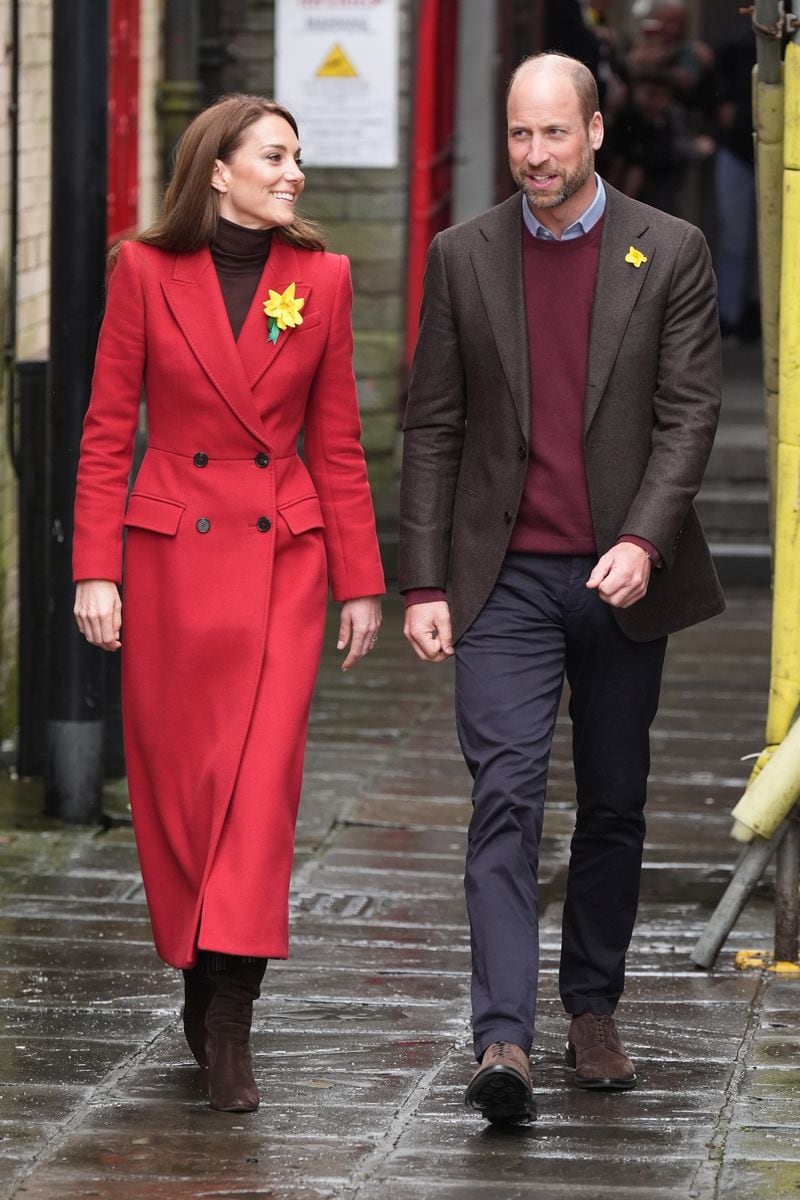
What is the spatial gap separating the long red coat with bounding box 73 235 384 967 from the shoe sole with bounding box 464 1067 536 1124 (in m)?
0.48

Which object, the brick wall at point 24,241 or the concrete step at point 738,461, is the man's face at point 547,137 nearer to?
the brick wall at point 24,241

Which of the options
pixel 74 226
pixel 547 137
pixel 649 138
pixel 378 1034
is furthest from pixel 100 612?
pixel 649 138

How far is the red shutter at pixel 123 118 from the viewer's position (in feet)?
34.5

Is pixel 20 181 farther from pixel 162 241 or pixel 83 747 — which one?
pixel 162 241

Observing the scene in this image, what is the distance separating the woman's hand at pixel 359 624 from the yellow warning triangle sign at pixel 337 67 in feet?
25.0

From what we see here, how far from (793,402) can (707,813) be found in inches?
85.9

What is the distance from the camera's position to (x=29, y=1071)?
495 centimetres

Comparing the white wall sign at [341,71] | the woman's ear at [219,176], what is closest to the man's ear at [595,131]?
the woman's ear at [219,176]

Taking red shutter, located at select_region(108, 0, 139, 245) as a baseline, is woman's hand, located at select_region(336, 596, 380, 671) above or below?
below

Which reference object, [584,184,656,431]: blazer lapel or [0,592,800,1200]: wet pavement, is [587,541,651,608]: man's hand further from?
[0,592,800,1200]: wet pavement

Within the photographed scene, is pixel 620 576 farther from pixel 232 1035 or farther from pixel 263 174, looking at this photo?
pixel 232 1035

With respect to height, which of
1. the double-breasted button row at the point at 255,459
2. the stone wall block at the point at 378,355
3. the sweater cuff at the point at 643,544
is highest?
the double-breasted button row at the point at 255,459

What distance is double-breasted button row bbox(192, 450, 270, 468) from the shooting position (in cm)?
482

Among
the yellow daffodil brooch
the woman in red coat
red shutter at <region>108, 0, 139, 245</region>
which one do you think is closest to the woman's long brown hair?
the woman in red coat
